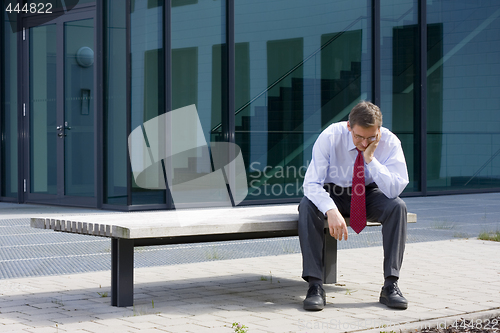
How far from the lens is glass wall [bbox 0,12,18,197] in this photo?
472 inches

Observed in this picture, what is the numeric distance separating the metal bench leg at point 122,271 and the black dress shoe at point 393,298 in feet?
4.53

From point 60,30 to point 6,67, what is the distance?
1.78 m

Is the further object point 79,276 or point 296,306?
point 79,276

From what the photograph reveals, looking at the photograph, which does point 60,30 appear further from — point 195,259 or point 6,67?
point 195,259

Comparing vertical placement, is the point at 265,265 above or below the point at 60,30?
below

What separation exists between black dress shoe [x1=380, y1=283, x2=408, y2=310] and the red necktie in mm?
368

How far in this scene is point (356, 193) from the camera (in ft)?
13.4

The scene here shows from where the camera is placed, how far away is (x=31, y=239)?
23.1 ft

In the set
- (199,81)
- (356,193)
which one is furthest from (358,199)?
(199,81)

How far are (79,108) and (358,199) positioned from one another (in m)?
7.21

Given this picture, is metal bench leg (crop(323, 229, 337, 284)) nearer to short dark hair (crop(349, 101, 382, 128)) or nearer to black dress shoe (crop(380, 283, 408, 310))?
black dress shoe (crop(380, 283, 408, 310))

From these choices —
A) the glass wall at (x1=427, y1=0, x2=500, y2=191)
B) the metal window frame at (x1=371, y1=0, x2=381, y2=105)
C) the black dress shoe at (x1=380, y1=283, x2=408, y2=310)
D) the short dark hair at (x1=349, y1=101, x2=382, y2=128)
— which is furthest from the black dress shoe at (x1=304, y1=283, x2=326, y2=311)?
the glass wall at (x1=427, y1=0, x2=500, y2=191)

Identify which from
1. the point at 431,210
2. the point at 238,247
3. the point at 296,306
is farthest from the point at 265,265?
the point at 431,210

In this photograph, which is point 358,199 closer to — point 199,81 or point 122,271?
point 122,271
